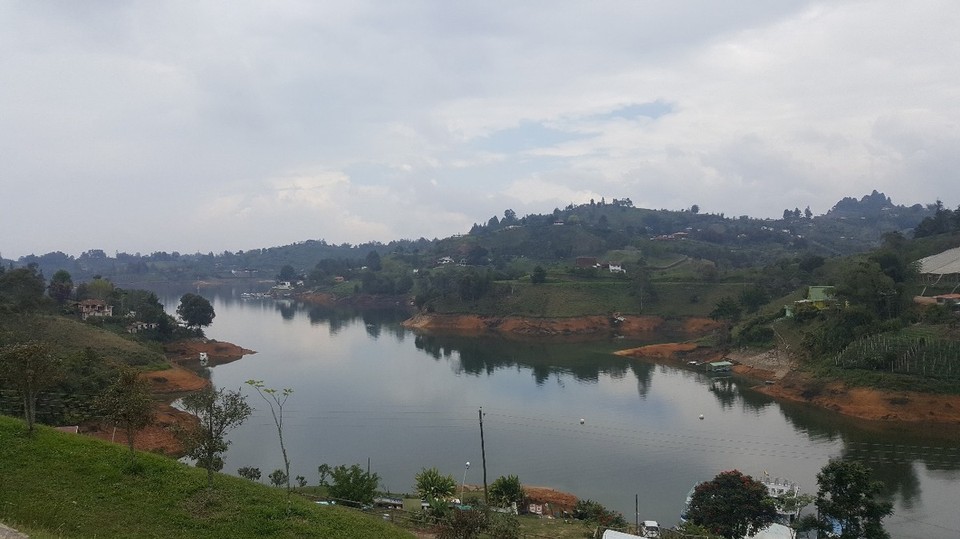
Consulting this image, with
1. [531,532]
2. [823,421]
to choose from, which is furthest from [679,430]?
[531,532]

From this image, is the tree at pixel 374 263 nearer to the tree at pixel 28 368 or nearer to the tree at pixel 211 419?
the tree at pixel 28 368

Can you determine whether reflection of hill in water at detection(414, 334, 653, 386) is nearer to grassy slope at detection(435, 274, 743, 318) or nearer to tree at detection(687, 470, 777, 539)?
grassy slope at detection(435, 274, 743, 318)

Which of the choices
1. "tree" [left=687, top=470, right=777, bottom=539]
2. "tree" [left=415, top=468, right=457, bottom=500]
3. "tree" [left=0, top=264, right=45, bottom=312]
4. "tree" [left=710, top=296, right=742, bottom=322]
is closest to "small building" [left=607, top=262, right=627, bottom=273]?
"tree" [left=710, top=296, right=742, bottom=322]

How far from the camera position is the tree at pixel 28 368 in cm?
1452

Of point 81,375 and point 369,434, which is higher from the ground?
point 81,375

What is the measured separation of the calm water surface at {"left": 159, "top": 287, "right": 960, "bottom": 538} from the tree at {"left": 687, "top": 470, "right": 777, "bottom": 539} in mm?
3266

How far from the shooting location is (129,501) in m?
11.8

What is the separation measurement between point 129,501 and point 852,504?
17877mm

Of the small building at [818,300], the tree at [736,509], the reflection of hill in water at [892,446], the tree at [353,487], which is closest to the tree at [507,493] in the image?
the tree at [353,487]

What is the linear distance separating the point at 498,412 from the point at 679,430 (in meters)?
10.8

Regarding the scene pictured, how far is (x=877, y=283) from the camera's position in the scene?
45.7 m

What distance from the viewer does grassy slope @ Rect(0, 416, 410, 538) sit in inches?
Answer: 428

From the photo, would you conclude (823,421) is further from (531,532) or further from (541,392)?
(531,532)

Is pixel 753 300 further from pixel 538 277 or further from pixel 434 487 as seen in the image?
pixel 434 487
